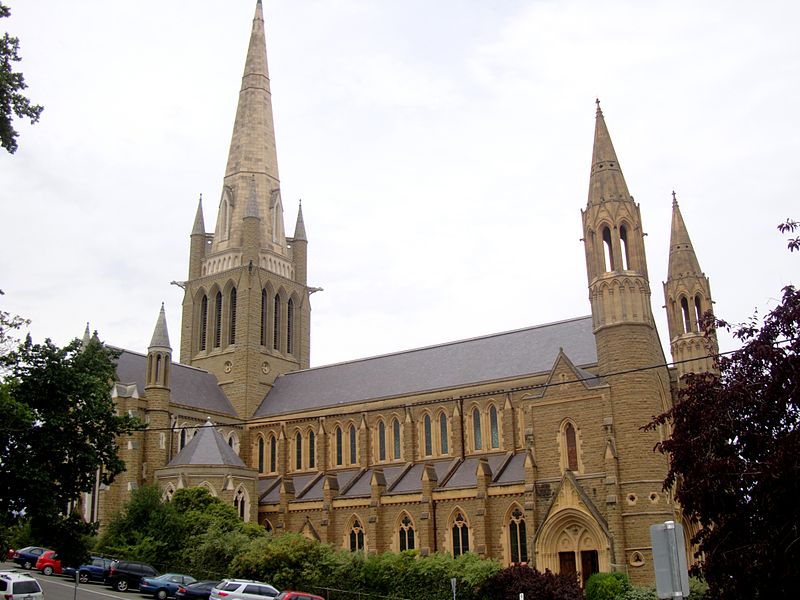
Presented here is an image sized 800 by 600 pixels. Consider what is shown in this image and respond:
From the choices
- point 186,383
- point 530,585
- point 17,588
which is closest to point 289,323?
point 186,383

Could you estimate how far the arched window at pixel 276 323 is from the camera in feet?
216

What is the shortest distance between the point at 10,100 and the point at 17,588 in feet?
52.0

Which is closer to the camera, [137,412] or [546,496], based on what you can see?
[546,496]

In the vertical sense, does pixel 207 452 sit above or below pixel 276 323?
below

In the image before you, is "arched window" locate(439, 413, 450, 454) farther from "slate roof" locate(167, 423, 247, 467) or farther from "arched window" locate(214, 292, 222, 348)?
"arched window" locate(214, 292, 222, 348)

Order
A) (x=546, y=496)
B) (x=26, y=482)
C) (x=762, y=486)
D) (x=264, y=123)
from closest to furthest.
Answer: (x=762, y=486) < (x=26, y=482) < (x=546, y=496) < (x=264, y=123)

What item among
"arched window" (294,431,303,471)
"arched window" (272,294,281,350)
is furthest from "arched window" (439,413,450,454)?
"arched window" (272,294,281,350)

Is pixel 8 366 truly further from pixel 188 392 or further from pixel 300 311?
pixel 300 311

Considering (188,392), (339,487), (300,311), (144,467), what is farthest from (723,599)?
(300,311)

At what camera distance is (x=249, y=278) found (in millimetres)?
63594

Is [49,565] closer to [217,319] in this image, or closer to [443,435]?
[443,435]

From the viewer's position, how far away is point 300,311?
68.3 meters

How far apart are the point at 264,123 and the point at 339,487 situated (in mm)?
32962

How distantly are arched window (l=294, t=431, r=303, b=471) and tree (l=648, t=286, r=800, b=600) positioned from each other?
40.0 metres
